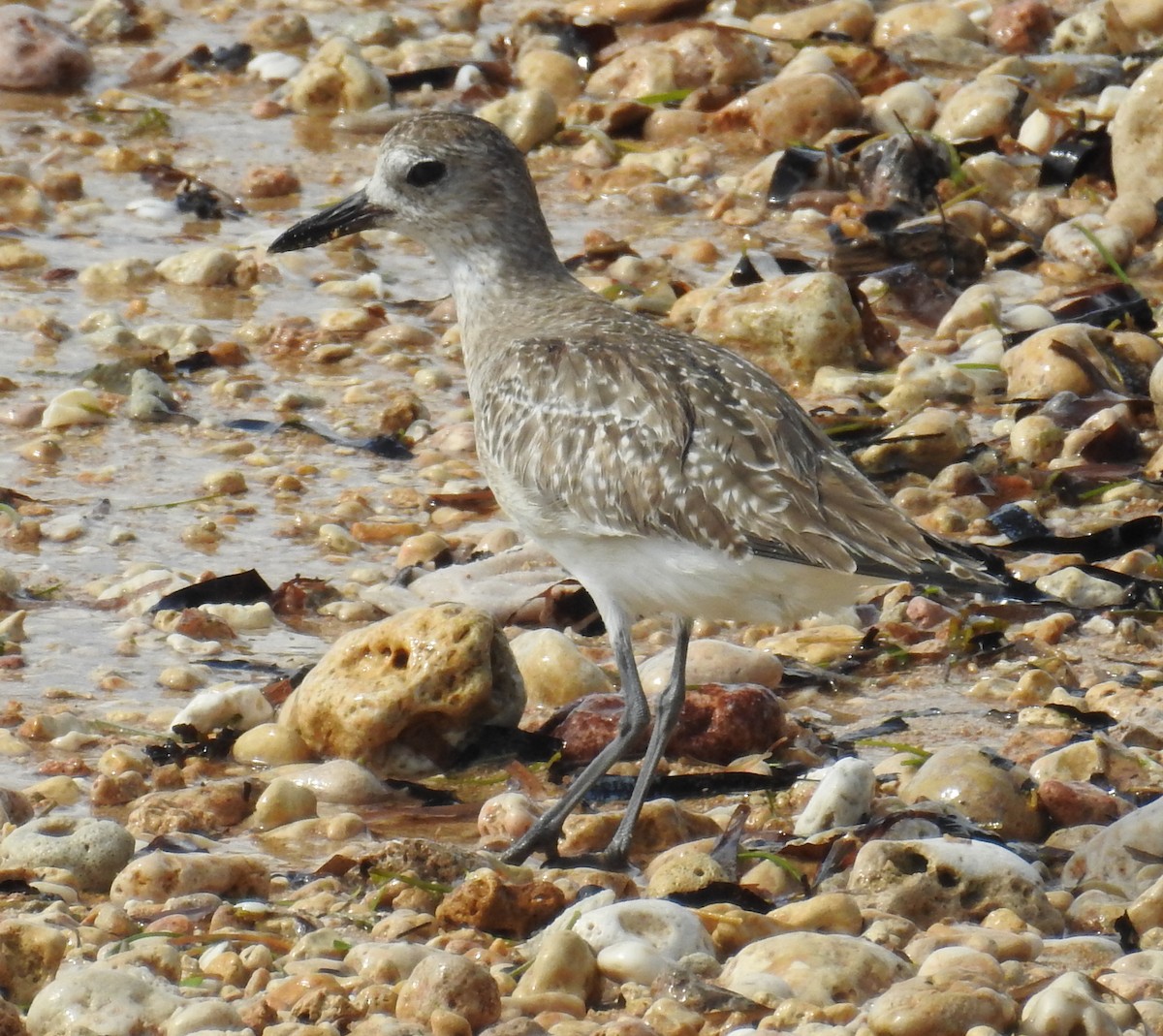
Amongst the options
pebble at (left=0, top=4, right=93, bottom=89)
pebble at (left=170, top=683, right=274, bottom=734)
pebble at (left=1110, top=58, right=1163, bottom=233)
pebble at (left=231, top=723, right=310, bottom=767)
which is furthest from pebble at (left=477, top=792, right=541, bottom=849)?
pebble at (left=0, top=4, right=93, bottom=89)

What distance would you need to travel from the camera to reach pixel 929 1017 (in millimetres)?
3627

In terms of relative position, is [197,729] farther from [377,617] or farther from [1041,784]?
[1041,784]

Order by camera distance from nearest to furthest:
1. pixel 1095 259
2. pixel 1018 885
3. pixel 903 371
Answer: pixel 1018 885, pixel 903 371, pixel 1095 259

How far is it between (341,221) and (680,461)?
6.69 feet

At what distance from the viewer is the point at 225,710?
5559 millimetres

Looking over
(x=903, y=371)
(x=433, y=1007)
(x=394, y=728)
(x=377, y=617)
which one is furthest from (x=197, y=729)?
(x=903, y=371)

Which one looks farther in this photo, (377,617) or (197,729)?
(377,617)

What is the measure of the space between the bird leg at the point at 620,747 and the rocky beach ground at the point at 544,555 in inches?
3.7

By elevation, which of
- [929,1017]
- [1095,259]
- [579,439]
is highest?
[579,439]

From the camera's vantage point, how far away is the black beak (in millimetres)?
6684

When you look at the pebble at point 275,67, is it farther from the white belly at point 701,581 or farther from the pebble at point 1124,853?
the pebble at point 1124,853

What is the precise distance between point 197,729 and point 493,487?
1.06 meters

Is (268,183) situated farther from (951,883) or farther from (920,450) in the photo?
(951,883)

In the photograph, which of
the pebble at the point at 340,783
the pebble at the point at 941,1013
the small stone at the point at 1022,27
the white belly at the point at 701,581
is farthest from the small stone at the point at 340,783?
the small stone at the point at 1022,27
